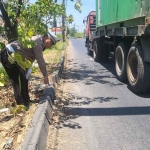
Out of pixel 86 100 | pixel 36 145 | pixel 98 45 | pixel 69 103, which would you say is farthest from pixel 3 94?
pixel 98 45

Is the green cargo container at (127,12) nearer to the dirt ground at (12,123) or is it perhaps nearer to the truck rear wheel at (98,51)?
the dirt ground at (12,123)

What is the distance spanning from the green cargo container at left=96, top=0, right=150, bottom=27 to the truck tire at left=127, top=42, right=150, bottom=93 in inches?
25.7

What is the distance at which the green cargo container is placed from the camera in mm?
5393

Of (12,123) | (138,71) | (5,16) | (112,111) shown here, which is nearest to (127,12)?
(138,71)

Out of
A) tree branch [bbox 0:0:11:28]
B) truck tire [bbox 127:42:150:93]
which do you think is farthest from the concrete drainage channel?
tree branch [bbox 0:0:11:28]

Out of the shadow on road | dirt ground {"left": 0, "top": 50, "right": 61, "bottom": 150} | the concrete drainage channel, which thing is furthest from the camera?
the shadow on road

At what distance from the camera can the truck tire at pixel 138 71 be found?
5773 millimetres

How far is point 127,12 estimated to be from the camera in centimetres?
643

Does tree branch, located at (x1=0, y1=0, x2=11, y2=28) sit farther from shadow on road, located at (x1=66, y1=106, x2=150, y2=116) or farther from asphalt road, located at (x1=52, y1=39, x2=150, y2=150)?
shadow on road, located at (x1=66, y1=106, x2=150, y2=116)

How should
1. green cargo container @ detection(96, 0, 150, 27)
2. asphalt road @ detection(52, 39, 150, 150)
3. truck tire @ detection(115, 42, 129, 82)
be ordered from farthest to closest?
truck tire @ detection(115, 42, 129, 82)
green cargo container @ detection(96, 0, 150, 27)
asphalt road @ detection(52, 39, 150, 150)

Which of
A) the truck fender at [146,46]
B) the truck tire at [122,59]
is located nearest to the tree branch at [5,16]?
the truck tire at [122,59]

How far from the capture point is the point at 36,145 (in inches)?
124

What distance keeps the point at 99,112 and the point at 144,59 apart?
1571 mm

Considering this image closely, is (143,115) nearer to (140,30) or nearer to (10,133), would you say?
(140,30)
